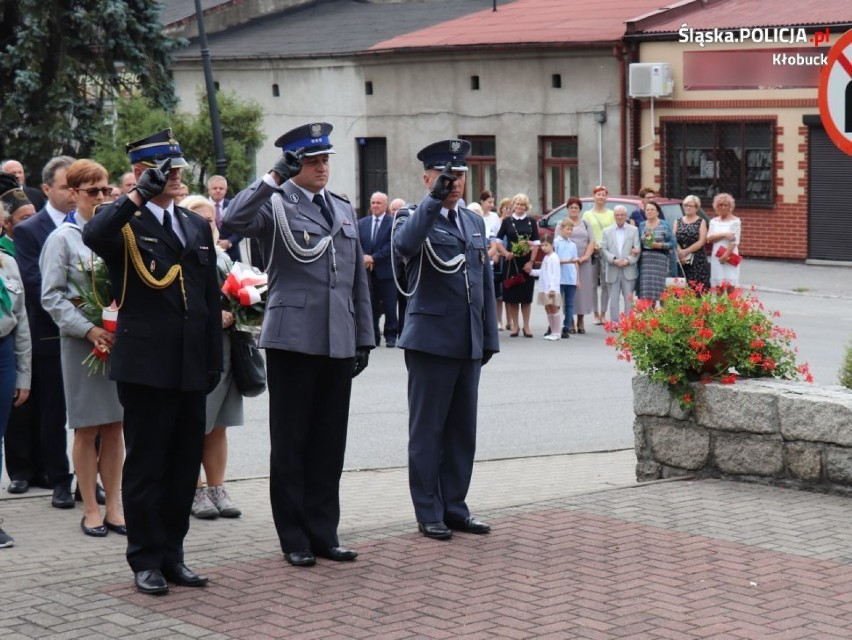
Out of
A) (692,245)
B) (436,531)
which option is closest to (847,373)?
(436,531)

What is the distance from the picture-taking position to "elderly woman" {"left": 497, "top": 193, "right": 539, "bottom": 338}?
62.8 feet

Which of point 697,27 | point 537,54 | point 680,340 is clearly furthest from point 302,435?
point 537,54

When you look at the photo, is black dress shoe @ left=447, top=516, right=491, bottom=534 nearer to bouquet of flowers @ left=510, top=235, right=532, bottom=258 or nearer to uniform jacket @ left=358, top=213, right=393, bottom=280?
uniform jacket @ left=358, top=213, right=393, bottom=280

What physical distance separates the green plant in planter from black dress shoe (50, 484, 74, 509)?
3.36 metres

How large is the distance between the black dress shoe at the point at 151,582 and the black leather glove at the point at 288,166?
6.03ft

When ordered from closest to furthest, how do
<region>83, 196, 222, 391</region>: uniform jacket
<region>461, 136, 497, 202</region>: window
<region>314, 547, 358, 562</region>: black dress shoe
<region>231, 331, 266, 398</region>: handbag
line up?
<region>83, 196, 222, 391</region>: uniform jacket, <region>314, 547, 358, 562</region>: black dress shoe, <region>231, 331, 266, 398</region>: handbag, <region>461, 136, 497, 202</region>: window

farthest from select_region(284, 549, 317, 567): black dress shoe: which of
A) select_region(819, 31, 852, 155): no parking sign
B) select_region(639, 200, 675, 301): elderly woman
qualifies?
select_region(639, 200, 675, 301): elderly woman

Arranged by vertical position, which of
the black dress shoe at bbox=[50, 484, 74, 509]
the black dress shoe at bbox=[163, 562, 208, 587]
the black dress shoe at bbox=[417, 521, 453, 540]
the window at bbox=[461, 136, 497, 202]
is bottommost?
the black dress shoe at bbox=[50, 484, 74, 509]

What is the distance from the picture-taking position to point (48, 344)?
29.6 feet

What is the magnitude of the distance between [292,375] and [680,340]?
2811 millimetres

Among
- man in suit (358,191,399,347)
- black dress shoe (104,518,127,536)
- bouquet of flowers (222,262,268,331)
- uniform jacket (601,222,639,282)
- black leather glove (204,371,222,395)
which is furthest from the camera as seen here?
uniform jacket (601,222,639,282)

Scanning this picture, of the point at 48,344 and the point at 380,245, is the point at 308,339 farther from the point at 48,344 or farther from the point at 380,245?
the point at 380,245

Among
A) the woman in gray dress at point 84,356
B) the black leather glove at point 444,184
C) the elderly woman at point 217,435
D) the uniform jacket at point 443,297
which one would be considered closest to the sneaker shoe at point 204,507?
the elderly woman at point 217,435

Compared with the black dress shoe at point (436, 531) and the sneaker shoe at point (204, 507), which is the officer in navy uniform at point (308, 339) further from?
the sneaker shoe at point (204, 507)
